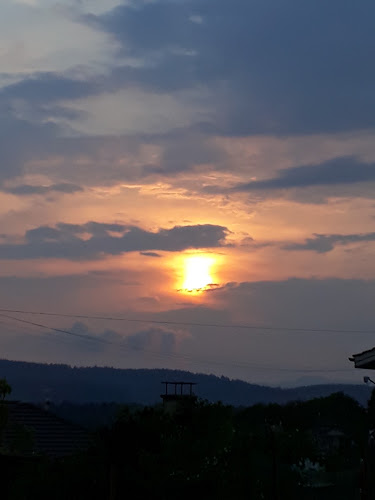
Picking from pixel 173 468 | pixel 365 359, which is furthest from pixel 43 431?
pixel 365 359

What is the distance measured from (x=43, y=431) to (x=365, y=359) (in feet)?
98.9

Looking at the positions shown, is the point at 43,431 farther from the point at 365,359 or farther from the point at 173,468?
the point at 365,359

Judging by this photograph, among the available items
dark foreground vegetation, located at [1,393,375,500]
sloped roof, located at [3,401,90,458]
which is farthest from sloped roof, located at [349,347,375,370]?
sloped roof, located at [3,401,90,458]

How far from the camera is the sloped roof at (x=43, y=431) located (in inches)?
1628

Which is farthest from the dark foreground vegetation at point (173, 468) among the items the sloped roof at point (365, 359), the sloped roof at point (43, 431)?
the sloped roof at point (43, 431)

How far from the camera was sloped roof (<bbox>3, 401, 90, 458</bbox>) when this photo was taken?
41344mm

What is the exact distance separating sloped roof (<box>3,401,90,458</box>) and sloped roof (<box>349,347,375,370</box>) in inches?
953

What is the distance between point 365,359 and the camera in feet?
58.7

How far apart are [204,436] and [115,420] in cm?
312

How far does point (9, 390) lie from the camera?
3347 cm

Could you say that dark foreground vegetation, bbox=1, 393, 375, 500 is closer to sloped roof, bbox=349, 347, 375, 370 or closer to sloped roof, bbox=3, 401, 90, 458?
sloped roof, bbox=349, 347, 375, 370

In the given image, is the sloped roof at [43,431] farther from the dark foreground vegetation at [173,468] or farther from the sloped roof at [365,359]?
the sloped roof at [365,359]

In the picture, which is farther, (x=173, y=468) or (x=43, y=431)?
(x=43, y=431)

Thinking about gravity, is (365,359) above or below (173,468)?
above
